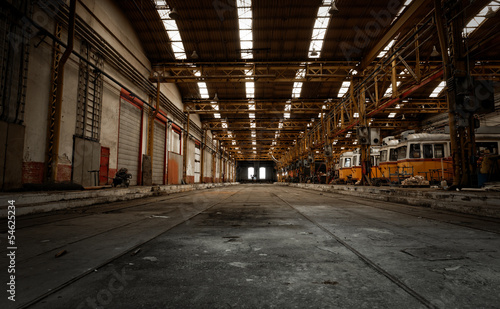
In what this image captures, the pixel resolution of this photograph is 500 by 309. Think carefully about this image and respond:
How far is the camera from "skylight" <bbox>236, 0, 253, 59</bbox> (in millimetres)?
11594

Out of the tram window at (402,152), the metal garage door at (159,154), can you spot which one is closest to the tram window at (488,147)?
the tram window at (402,152)

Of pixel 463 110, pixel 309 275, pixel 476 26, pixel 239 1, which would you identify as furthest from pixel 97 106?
pixel 476 26

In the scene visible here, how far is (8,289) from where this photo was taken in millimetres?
1461

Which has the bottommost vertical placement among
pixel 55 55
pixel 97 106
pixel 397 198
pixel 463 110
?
pixel 397 198

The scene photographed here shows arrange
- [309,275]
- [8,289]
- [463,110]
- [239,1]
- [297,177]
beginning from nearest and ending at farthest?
1. [8,289]
2. [309,275]
3. [463,110]
4. [239,1]
5. [297,177]

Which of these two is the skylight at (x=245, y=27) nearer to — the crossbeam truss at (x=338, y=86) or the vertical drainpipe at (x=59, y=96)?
the crossbeam truss at (x=338, y=86)

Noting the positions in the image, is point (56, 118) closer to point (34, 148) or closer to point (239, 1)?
point (34, 148)

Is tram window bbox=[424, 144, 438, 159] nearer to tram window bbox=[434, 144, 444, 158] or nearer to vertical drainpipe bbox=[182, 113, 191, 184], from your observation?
tram window bbox=[434, 144, 444, 158]

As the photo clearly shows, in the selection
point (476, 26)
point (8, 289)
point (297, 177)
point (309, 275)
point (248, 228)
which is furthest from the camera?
point (297, 177)

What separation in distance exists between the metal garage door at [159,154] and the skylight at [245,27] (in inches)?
282

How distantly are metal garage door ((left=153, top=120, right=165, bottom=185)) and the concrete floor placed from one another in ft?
42.9

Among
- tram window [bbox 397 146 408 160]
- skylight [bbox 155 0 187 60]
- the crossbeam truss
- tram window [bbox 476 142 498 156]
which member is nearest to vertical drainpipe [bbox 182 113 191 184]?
the crossbeam truss

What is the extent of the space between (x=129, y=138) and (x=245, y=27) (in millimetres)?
8422

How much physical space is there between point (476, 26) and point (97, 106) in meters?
18.8
